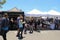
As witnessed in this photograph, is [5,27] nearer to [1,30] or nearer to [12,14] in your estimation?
[1,30]

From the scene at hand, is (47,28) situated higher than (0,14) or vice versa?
(0,14)

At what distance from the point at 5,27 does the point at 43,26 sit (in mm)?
16536

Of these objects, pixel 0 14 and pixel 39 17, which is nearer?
pixel 0 14

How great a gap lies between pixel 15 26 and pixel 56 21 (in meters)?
5.86

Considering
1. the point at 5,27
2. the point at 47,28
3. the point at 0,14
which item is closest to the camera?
the point at 5,27

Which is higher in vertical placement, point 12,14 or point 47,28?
point 12,14

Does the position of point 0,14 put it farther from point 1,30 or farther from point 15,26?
point 1,30

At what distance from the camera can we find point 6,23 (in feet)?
44.5

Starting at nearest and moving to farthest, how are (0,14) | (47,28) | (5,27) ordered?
(5,27)
(0,14)
(47,28)

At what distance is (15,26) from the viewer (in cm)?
2739

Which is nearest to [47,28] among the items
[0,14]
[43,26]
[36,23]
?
[43,26]

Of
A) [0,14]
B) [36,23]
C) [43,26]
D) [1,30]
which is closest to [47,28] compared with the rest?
[43,26]

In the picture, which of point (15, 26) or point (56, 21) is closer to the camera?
point (15, 26)

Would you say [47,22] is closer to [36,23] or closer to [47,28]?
[47,28]
